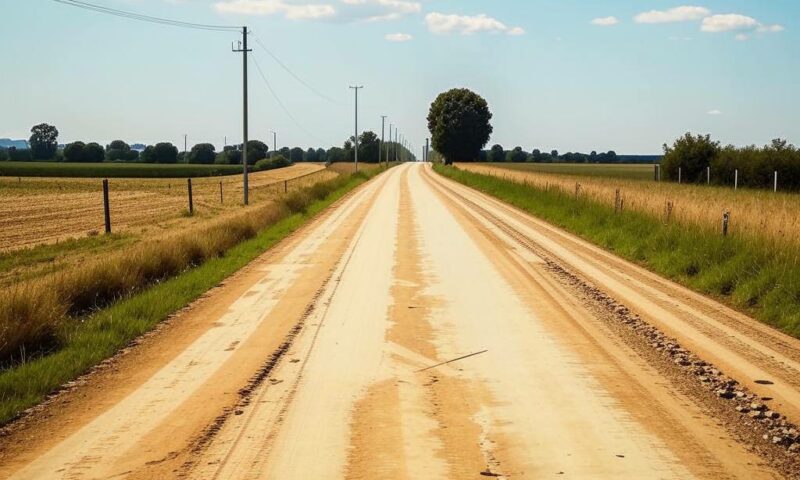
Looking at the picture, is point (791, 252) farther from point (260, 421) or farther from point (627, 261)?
point (260, 421)

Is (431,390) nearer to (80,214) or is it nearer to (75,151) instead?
(80,214)

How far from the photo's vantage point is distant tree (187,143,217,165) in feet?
502

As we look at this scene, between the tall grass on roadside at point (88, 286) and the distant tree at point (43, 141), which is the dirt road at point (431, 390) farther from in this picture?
the distant tree at point (43, 141)

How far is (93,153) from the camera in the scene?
489 ft

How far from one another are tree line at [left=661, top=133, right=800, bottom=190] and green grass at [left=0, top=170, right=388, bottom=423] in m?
34.5

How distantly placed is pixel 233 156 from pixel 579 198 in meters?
126

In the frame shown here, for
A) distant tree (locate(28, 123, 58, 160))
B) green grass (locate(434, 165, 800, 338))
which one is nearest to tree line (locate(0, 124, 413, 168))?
distant tree (locate(28, 123, 58, 160))

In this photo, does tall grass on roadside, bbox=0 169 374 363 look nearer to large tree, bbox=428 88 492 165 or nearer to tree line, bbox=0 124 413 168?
large tree, bbox=428 88 492 165

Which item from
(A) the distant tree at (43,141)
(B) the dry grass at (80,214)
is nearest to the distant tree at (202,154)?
(A) the distant tree at (43,141)

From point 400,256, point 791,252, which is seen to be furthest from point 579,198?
point 791,252

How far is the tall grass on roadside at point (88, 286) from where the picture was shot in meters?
8.48

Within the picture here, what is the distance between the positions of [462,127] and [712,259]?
9871 cm

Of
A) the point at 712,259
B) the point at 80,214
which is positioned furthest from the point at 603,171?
the point at 712,259

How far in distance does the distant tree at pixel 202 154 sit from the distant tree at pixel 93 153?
17569 mm
